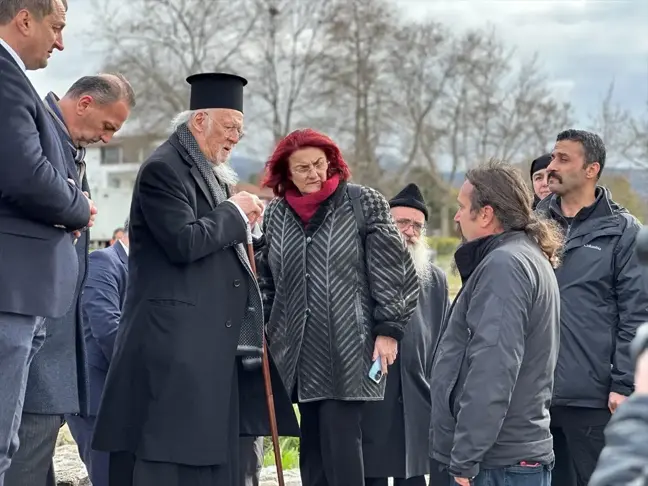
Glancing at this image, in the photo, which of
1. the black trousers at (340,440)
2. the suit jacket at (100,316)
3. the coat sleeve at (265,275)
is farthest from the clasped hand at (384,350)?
the suit jacket at (100,316)

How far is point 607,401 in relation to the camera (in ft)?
16.7

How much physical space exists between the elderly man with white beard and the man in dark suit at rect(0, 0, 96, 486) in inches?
76.9

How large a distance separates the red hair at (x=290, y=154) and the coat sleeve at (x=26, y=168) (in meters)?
1.59

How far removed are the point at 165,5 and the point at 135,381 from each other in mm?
35487

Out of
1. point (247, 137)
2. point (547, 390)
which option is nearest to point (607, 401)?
point (547, 390)

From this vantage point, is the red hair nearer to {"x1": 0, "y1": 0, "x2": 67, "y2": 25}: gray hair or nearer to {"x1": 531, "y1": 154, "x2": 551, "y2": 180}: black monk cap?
{"x1": 0, "y1": 0, "x2": 67, "y2": 25}: gray hair

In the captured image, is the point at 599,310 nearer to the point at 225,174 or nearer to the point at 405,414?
the point at 405,414

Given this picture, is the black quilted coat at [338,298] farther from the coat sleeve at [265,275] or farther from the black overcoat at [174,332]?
the black overcoat at [174,332]

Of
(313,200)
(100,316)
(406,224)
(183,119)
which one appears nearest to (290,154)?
(313,200)

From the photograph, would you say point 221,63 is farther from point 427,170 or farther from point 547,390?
point 547,390

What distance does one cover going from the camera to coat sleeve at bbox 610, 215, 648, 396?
5.00 m

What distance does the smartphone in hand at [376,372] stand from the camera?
4.97m

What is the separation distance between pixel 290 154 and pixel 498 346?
183 cm

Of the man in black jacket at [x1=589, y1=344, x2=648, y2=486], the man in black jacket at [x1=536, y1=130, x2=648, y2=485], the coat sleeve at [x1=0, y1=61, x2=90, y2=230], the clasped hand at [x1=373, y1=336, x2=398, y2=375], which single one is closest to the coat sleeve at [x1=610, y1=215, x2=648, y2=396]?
the man in black jacket at [x1=536, y1=130, x2=648, y2=485]
